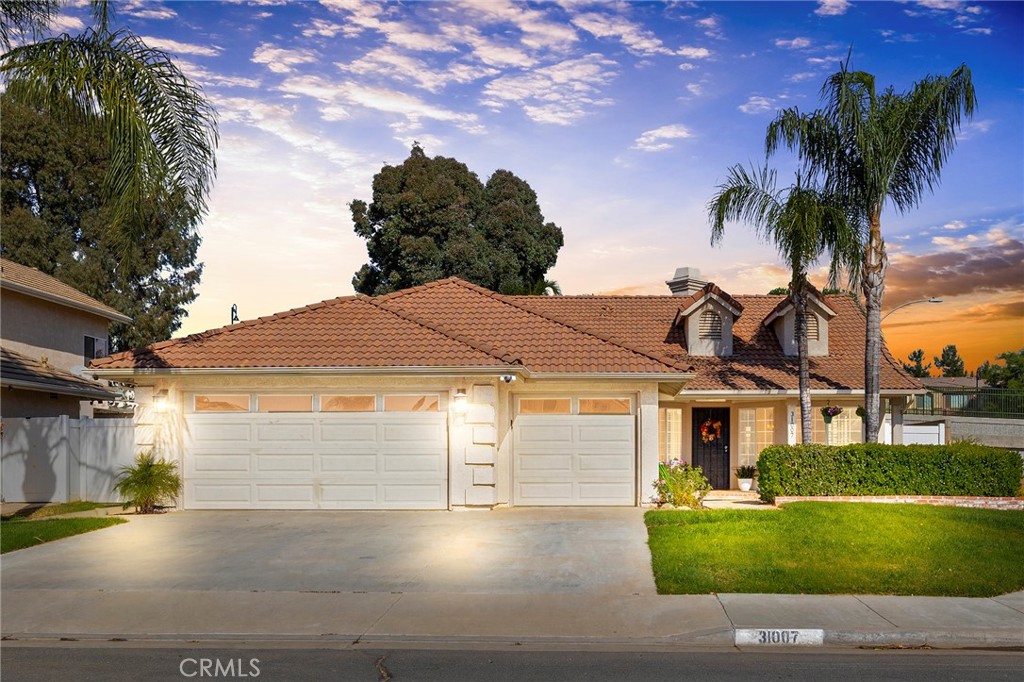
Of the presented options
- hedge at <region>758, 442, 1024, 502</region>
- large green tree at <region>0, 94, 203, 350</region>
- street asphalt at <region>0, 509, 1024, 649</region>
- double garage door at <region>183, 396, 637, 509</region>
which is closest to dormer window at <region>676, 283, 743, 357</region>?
hedge at <region>758, 442, 1024, 502</region>

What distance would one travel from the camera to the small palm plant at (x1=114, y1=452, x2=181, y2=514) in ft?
57.2

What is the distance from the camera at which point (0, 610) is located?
9.86 m

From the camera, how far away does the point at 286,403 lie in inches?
709

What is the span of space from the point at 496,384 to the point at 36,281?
18683mm

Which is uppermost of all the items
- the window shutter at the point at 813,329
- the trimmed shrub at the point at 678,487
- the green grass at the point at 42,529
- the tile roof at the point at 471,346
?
the window shutter at the point at 813,329

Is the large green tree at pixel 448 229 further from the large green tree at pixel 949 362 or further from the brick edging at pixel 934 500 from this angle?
the large green tree at pixel 949 362

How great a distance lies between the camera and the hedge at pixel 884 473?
1867 cm

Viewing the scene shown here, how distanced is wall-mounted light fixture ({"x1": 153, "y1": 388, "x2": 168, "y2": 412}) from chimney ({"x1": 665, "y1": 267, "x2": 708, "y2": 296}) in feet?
55.6

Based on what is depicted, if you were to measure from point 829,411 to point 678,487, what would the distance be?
22.1ft

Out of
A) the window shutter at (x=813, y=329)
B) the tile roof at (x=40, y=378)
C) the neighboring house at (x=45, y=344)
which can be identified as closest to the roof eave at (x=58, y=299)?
the neighboring house at (x=45, y=344)

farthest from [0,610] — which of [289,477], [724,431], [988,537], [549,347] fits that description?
[724,431]

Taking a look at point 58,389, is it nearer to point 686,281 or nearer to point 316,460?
point 316,460

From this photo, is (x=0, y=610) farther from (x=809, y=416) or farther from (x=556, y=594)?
(x=809, y=416)

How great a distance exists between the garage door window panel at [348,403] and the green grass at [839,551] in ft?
20.0
